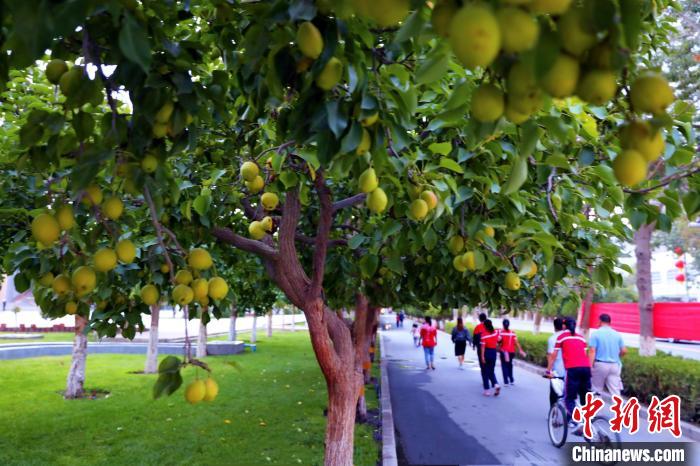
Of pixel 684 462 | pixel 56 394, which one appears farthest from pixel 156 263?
pixel 56 394

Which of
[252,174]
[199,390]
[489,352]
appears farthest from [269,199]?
[489,352]

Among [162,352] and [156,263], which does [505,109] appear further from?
[162,352]

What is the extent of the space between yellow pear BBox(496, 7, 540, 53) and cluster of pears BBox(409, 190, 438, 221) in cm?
148

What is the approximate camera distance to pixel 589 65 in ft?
3.23

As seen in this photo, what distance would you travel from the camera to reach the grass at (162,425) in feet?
22.0

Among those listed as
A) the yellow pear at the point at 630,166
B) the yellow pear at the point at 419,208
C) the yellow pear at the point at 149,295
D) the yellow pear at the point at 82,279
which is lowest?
the yellow pear at the point at 149,295

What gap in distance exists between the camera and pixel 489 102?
109 cm

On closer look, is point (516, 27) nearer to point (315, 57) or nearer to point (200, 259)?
point (315, 57)

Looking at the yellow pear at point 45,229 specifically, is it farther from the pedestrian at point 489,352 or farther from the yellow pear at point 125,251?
the pedestrian at point 489,352

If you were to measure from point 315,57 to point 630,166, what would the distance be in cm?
83

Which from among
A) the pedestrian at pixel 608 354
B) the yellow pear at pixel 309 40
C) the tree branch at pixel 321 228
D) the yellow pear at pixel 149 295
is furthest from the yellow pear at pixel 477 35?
the pedestrian at pixel 608 354

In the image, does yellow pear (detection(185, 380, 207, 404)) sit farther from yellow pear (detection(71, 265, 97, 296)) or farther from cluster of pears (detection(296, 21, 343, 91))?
cluster of pears (detection(296, 21, 343, 91))

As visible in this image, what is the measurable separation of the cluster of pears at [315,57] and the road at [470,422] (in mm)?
6537

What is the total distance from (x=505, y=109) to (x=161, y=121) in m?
1.22
